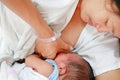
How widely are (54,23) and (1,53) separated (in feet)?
1.05

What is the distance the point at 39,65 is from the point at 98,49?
34 cm

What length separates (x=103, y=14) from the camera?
1.40 metres

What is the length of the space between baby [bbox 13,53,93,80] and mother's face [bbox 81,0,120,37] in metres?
0.21

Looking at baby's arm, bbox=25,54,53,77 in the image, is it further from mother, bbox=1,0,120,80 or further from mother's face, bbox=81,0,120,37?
mother's face, bbox=81,0,120,37

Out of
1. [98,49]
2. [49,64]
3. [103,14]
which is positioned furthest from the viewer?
[98,49]

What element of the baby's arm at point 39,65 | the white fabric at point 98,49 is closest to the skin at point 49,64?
the baby's arm at point 39,65

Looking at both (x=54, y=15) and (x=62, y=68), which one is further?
(x=54, y=15)

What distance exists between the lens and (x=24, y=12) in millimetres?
1452

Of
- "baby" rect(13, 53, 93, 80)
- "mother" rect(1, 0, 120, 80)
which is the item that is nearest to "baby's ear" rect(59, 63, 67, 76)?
"baby" rect(13, 53, 93, 80)

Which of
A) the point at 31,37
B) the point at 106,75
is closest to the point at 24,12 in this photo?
the point at 31,37

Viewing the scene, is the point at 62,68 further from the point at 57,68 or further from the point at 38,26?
the point at 38,26

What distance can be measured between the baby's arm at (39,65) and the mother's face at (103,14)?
1.03 ft

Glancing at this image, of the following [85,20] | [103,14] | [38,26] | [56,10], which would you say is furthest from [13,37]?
[103,14]

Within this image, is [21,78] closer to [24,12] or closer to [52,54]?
[52,54]
